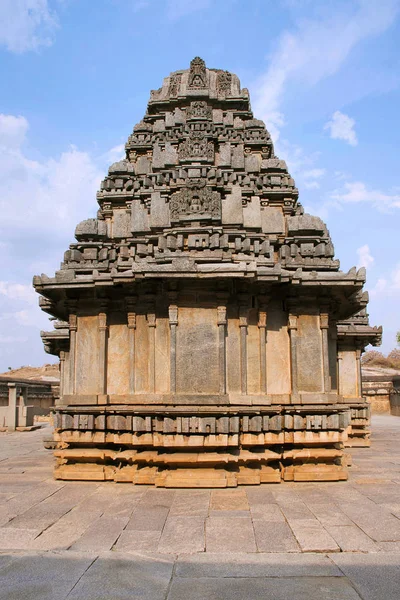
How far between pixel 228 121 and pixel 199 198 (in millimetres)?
5171

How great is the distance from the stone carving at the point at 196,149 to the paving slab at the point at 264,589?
11.8 m

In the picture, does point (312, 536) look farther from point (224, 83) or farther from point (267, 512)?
point (224, 83)

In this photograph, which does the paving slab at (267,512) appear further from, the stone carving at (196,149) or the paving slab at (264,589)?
the stone carving at (196,149)

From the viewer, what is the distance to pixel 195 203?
43.1 feet

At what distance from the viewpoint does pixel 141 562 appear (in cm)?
558

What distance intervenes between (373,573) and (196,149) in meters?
12.2

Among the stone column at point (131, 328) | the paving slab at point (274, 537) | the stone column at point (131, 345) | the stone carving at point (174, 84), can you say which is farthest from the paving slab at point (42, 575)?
the stone carving at point (174, 84)

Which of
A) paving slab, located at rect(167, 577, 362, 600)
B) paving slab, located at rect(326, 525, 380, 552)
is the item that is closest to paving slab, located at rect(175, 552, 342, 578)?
paving slab, located at rect(167, 577, 362, 600)

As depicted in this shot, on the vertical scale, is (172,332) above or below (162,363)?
above

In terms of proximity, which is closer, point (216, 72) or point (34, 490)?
point (34, 490)

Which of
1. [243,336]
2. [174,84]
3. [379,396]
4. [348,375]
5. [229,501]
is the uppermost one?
[174,84]

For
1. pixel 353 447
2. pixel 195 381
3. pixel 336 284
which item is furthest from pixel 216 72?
pixel 353 447

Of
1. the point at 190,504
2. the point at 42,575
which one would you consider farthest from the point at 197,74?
the point at 42,575

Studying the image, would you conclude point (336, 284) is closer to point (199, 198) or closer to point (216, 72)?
point (199, 198)
